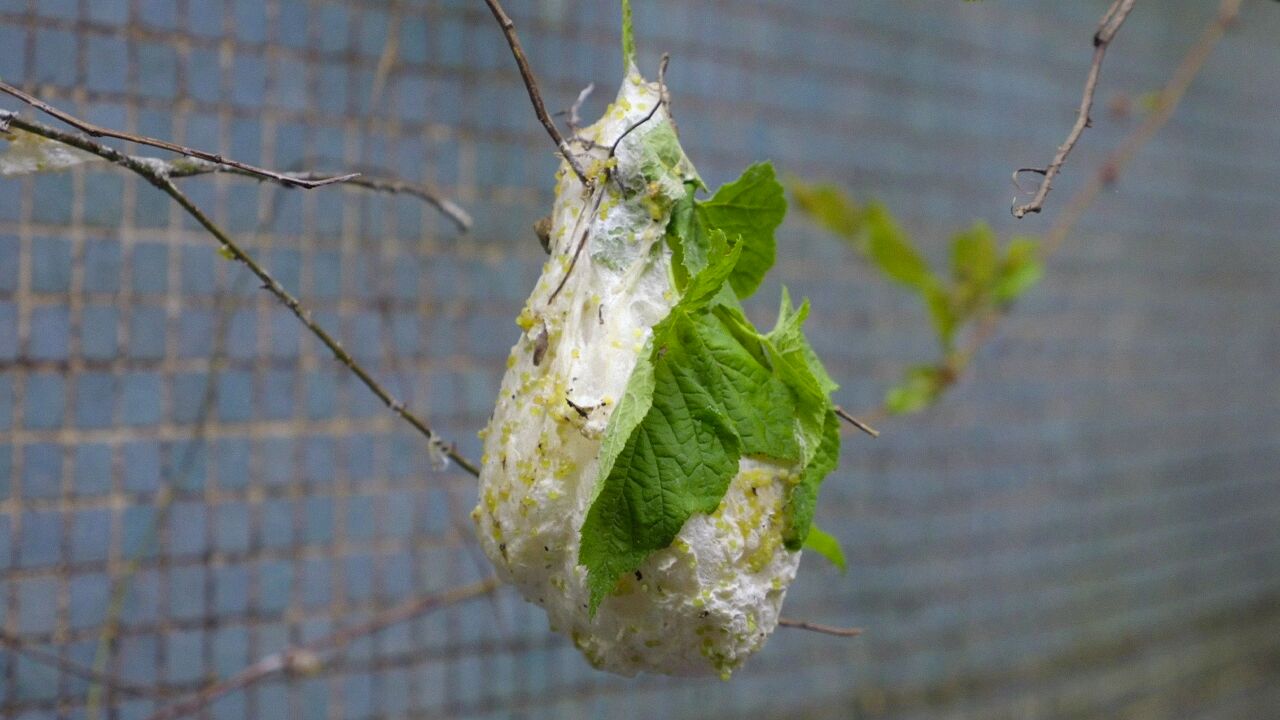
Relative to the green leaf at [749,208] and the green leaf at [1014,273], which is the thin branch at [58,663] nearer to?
the green leaf at [749,208]

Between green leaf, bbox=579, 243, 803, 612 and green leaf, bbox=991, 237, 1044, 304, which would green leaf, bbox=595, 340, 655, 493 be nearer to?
green leaf, bbox=579, 243, 803, 612

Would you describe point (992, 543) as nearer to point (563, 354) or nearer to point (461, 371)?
point (461, 371)

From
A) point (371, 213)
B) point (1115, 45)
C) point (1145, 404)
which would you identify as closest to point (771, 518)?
point (371, 213)

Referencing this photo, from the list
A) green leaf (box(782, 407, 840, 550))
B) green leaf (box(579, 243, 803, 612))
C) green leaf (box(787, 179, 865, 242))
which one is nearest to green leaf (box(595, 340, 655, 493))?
green leaf (box(579, 243, 803, 612))

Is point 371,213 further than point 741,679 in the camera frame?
No

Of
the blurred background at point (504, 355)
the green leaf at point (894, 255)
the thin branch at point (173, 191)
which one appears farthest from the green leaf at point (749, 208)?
the green leaf at point (894, 255)

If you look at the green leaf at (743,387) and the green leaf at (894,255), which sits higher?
the green leaf at (743,387)
